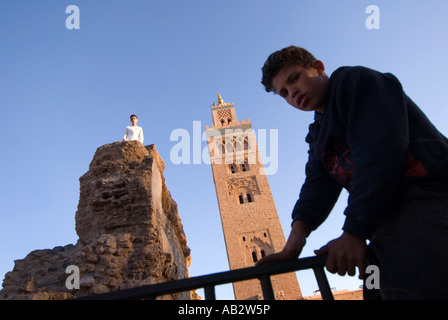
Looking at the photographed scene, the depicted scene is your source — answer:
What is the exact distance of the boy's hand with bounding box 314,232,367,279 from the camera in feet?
3.07

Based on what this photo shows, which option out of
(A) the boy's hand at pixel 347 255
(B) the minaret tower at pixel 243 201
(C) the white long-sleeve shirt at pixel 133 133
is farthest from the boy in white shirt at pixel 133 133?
(B) the minaret tower at pixel 243 201

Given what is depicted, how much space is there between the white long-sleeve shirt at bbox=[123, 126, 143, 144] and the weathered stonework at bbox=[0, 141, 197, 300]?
2343 millimetres

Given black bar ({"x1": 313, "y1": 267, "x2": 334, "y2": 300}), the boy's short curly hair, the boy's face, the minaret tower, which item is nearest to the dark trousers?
black bar ({"x1": 313, "y1": 267, "x2": 334, "y2": 300})

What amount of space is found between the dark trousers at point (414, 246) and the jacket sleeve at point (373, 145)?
51 millimetres

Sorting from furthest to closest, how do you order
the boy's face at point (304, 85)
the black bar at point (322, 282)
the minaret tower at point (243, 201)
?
the minaret tower at point (243, 201) < the boy's face at point (304, 85) < the black bar at point (322, 282)

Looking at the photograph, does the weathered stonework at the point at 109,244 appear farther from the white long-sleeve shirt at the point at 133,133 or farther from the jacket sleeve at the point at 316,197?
the white long-sleeve shirt at the point at 133,133

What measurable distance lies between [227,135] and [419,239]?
2907 centimetres

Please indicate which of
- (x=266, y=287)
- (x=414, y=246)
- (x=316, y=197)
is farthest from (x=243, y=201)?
(x=414, y=246)

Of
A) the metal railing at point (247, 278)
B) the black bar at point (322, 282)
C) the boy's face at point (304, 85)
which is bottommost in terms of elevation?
the black bar at point (322, 282)

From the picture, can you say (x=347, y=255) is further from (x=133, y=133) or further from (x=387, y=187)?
(x=133, y=133)

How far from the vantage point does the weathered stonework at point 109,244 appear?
254cm

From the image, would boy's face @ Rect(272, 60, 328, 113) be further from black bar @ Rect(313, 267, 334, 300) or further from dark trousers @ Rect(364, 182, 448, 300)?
black bar @ Rect(313, 267, 334, 300)

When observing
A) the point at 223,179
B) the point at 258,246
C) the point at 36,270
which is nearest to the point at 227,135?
the point at 223,179

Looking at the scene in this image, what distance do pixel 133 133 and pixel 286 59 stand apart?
522cm
